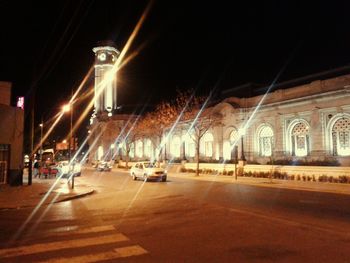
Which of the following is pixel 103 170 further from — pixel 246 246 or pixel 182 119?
pixel 246 246

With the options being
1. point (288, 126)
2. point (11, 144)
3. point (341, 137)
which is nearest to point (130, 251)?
point (11, 144)

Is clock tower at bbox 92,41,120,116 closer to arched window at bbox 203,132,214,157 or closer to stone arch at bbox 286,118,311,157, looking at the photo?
arched window at bbox 203,132,214,157

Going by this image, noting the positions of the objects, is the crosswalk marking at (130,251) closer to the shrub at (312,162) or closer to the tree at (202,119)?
the shrub at (312,162)

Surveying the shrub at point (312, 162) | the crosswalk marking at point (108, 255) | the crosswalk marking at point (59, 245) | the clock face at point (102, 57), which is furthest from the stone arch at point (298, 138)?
the clock face at point (102, 57)

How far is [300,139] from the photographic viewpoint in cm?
4097

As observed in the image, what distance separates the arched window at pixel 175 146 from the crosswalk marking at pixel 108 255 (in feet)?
170

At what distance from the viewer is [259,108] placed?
4512 centimetres

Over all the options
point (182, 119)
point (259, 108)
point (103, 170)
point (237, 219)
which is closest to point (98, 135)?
point (103, 170)

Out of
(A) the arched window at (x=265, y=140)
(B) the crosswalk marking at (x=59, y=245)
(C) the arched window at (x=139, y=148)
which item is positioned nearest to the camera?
(B) the crosswalk marking at (x=59, y=245)

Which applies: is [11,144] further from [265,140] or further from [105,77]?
[105,77]

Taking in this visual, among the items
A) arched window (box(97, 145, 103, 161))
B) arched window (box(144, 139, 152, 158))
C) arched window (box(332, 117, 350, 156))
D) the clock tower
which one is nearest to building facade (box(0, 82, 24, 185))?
arched window (box(332, 117, 350, 156))

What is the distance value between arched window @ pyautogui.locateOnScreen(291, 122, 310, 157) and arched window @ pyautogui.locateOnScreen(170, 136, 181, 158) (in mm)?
21902

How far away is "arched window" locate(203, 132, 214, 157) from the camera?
53697 mm

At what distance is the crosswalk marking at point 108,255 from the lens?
7.36 metres
